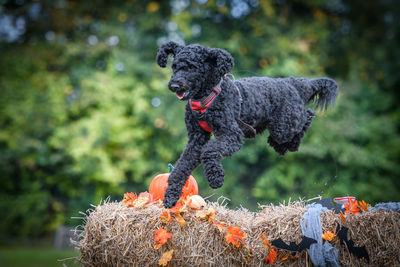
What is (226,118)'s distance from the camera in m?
2.11

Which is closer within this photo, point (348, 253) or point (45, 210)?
point (348, 253)

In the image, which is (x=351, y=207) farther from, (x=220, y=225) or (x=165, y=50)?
(x=165, y=50)

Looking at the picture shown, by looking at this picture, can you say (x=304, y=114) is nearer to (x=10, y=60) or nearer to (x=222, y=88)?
(x=222, y=88)

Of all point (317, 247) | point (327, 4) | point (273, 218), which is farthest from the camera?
point (327, 4)

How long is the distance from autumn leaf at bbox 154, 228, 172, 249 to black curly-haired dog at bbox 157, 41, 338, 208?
0.36 m

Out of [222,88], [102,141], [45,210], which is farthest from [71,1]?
[222,88]

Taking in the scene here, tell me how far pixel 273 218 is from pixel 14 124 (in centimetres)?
788

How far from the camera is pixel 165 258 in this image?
2379mm

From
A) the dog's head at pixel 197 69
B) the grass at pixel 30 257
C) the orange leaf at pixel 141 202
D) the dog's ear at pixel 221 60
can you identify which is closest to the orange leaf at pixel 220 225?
the orange leaf at pixel 141 202

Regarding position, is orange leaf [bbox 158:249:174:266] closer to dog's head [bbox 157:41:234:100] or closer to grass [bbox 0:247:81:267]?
dog's head [bbox 157:41:234:100]

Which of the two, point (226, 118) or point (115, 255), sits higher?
point (226, 118)

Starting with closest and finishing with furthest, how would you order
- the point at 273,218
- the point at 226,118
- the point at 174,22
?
the point at 226,118 → the point at 273,218 → the point at 174,22

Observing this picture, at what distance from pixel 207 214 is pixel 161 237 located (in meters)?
0.38

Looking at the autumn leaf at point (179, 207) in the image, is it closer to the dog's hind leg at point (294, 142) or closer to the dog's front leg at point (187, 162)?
the dog's front leg at point (187, 162)
